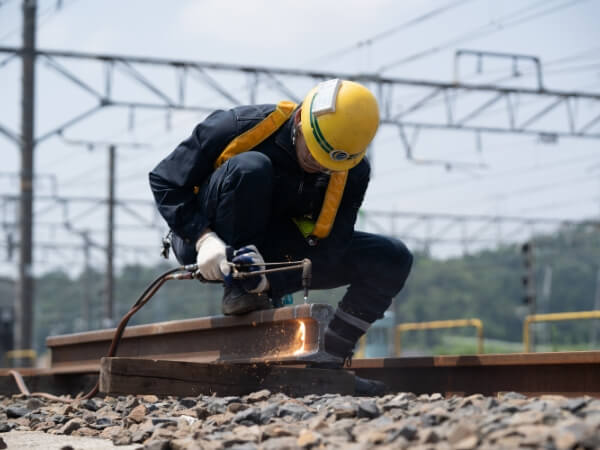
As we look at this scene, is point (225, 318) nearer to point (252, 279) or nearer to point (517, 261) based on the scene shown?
point (252, 279)

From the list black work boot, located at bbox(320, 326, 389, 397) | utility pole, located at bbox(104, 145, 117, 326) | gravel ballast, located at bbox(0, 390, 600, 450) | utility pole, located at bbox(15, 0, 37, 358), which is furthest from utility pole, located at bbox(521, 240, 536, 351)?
A: gravel ballast, located at bbox(0, 390, 600, 450)

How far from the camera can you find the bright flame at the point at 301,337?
13.3ft

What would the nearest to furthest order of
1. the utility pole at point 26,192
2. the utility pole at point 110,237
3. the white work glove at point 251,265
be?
the white work glove at point 251,265 → the utility pole at point 26,192 → the utility pole at point 110,237

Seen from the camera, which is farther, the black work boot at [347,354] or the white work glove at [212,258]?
the black work boot at [347,354]

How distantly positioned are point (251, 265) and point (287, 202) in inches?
25.3

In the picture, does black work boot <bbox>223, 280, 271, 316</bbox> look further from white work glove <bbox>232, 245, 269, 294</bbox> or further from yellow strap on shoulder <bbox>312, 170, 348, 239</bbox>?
yellow strap on shoulder <bbox>312, 170, 348, 239</bbox>

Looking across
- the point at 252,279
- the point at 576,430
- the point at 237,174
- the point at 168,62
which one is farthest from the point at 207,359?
the point at 168,62

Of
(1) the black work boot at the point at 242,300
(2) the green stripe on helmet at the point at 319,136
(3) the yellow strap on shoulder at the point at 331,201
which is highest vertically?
(2) the green stripe on helmet at the point at 319,136

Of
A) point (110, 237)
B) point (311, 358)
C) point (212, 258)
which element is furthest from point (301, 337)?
point (110, 237)

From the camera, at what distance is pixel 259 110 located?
183 inches

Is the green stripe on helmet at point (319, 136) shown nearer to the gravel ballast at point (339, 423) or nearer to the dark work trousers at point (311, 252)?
the dark work trousers at point (311, 252)

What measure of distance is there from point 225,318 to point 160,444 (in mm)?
1752

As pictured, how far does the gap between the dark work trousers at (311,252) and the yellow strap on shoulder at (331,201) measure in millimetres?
139

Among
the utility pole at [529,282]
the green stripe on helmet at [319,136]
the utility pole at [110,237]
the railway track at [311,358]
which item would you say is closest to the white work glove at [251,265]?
the railway track at [311,358]
